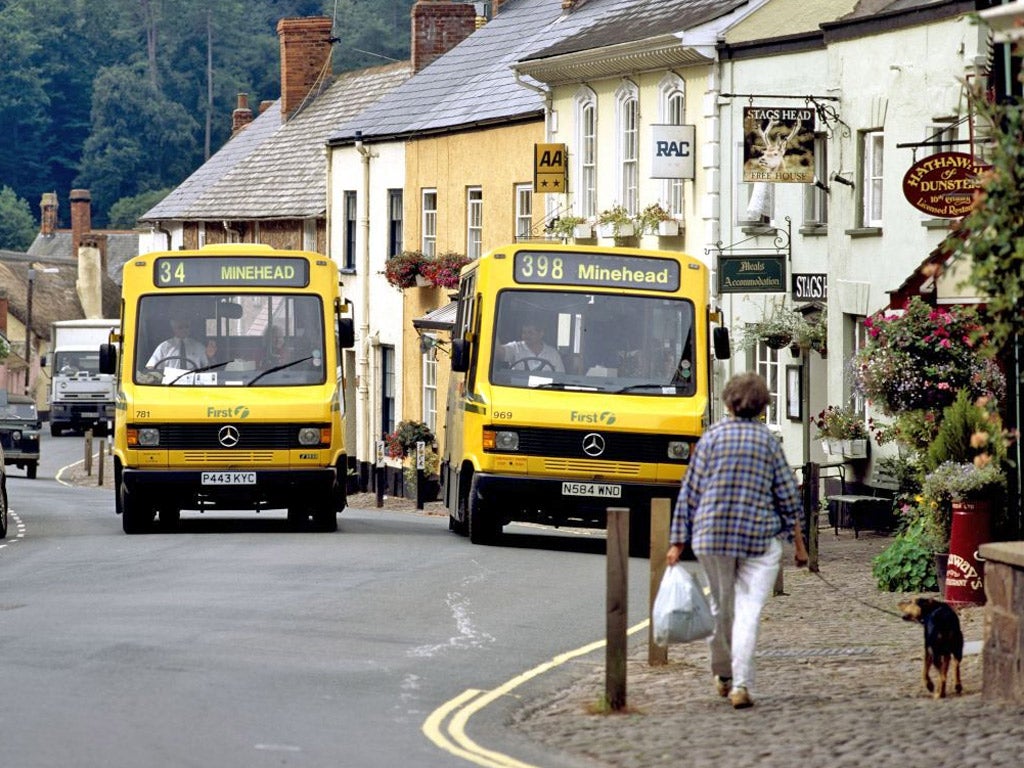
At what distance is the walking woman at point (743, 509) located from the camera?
10.7 metres

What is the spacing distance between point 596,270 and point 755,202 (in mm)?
10061

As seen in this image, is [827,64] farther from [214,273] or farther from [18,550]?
[18,550]

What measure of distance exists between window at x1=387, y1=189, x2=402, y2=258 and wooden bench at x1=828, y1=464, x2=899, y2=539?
2032 cm

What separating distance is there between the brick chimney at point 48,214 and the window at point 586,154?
82.3 meters

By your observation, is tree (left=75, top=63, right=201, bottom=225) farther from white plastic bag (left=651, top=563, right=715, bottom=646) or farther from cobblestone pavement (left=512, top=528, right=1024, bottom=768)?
white plastic bag (left=651, top=563, right=715, bottom=646)

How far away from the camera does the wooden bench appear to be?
2600cm

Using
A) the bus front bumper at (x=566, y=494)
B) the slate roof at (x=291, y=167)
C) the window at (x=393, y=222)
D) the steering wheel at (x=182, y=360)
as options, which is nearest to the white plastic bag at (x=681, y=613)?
the bus front bumper at (x=566, y=494)

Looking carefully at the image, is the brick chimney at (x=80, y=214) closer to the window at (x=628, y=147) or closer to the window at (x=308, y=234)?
the window at (x=308, y=234)

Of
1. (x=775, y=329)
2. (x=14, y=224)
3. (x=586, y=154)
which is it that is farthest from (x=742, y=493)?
(x=14, y=224)

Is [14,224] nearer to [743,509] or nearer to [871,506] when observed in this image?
[871,506]

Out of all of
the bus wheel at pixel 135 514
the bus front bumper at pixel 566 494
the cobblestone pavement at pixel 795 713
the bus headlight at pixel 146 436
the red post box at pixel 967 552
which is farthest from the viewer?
the bus wheel at pixel 135 514

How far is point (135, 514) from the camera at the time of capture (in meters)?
22.9

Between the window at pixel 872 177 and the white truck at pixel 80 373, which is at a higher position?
the window at pixel 872 177

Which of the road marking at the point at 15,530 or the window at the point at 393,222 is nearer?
the road marking at the point at 15,530
